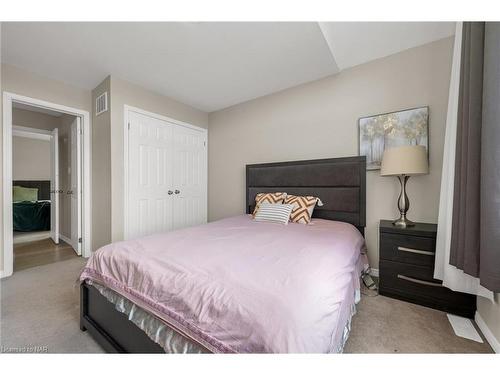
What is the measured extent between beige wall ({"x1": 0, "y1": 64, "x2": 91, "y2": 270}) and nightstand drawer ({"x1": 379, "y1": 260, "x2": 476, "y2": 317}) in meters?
3.91

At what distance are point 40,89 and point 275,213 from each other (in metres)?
3.14

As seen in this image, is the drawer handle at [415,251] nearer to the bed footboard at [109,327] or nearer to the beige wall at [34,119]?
the bed footboard at [109,327]

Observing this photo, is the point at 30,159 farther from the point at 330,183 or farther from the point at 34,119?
the point at 330,183

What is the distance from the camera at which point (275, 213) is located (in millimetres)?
2299

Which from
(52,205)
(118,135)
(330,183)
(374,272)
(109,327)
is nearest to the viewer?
(109,327)

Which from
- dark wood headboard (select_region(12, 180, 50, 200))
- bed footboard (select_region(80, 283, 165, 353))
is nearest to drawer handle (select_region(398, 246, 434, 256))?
bed footboard (select_region(80, 283, 165, 353))

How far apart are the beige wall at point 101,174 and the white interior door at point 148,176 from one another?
0.74 ft

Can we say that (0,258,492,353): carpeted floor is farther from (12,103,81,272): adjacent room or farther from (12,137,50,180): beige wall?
(12,137,50,180): beige wall

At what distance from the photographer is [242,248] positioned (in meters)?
1.34

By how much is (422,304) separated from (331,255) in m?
1.15

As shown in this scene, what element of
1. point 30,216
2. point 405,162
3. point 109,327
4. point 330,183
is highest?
point 405,162

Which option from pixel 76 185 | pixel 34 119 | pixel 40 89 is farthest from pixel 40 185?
pixel 40 89

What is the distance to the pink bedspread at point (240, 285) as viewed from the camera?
0.69 metres
